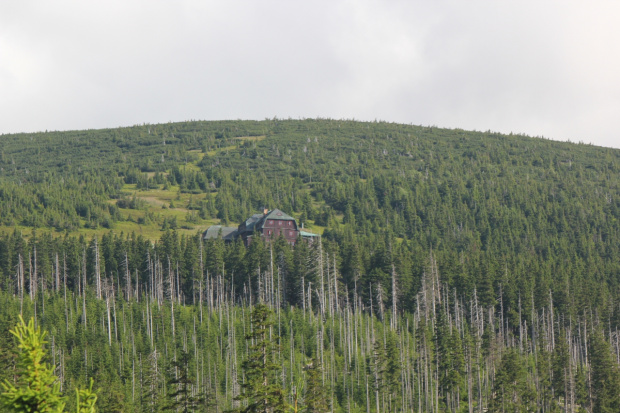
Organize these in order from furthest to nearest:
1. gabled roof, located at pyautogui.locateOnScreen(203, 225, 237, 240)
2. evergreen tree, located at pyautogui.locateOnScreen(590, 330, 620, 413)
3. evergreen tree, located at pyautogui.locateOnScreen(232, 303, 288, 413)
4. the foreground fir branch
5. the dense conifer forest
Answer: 1. gabled roof, located at pyautogui.locateOnScreen(203, 225, 237, 240)
2. the dense conifer forest
3. evergreen tree, located at pyautogui.locateOnScreen(590, 330, 620, 413)
4. evergreen tree, located at pyautogui.locateOnScreen(232, 303, 288, 413)
5. the foreground fir branch

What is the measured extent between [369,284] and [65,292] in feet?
160

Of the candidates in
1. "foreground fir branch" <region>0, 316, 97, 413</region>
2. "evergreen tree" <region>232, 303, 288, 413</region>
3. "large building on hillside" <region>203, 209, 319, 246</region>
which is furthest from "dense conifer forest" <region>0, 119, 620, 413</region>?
"foreground fir branch" <region>0, 316, 97, 413</region>

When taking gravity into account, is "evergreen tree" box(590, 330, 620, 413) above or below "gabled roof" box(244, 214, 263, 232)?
below

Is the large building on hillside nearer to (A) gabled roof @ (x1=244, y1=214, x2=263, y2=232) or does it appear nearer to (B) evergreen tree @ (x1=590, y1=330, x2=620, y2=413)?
(A) gabled roof @ (x1=244, y1=214, x2=263, y2=232)

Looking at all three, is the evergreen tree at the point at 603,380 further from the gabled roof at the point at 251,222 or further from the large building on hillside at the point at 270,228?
the gabled roof at the point at 251,222

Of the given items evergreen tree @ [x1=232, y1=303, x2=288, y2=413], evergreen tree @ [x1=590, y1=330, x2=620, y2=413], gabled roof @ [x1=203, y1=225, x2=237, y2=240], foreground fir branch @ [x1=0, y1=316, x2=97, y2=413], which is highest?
foreground fir branch @ [x1=0, y1=316, x2=97, y2=413]

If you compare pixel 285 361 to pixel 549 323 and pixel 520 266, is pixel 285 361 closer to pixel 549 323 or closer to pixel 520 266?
pixel 549 323

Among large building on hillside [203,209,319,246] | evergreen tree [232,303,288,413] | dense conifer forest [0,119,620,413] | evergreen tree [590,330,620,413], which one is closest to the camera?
evergreen tree [232,303,288,413]

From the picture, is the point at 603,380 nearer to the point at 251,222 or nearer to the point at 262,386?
the point at 262,386

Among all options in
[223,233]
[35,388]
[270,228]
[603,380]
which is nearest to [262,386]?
[35,388]

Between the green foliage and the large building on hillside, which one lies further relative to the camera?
the large building on hillside

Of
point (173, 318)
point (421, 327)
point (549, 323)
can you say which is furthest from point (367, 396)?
point (549, 323)

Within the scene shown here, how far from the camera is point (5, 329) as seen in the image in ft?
292

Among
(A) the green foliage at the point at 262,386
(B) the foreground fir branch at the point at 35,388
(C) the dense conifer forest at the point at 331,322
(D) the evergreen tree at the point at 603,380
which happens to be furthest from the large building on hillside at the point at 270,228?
(B) the foreground fir branch at the point at 35,388
